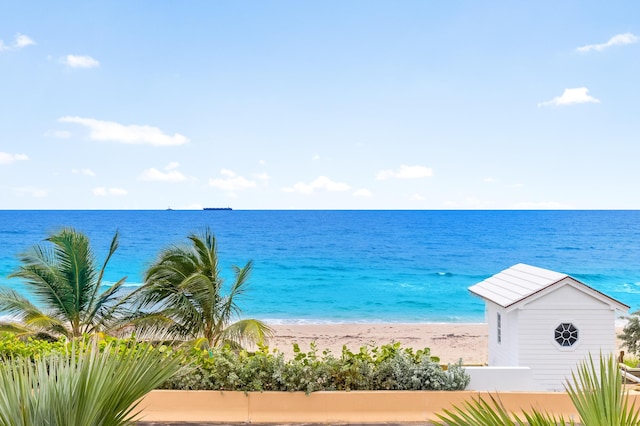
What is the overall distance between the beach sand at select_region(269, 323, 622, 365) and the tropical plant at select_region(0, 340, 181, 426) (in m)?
20.4

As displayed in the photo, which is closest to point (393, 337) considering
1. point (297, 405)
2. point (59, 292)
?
point (59, 292)

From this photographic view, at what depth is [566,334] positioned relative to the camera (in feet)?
36.5

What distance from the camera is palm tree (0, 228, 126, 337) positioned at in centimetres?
1260

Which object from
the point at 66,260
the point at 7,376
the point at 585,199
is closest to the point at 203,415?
the point at 7,376

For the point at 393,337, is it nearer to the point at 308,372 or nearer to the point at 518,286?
the point at 518,286

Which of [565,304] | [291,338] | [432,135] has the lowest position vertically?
[291,338]

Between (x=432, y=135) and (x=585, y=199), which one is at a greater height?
(x=432, y=135)

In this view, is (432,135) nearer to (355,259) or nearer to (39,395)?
(355,259)

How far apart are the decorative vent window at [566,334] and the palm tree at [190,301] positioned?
565cm

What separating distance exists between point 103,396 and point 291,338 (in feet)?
84.6

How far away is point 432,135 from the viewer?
9169 cm

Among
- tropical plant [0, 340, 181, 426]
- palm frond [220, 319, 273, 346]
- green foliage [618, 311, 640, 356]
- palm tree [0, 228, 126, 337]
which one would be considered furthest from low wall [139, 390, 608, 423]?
green foliage [618, 311, 640, 356]

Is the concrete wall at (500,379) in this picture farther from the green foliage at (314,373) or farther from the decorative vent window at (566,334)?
the decorative vent window at (566,334)

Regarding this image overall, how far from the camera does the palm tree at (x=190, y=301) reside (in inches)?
505
